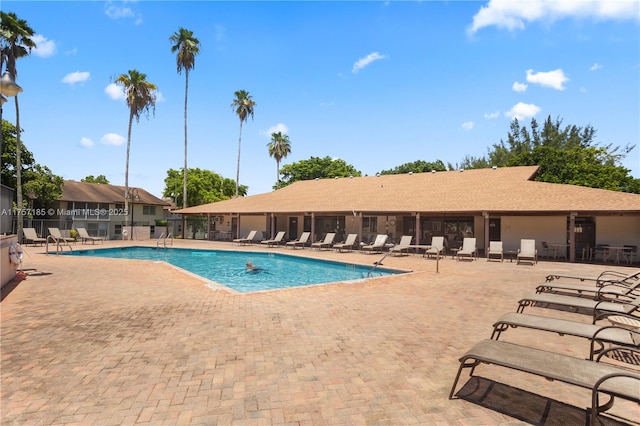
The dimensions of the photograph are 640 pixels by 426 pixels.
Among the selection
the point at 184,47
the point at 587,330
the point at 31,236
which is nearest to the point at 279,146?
the point at 184,47

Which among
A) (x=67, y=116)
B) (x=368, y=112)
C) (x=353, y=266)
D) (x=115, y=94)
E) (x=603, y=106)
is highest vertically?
(x=115, y=94)

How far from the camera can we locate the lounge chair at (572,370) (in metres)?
2.70

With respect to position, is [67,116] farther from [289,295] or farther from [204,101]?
[289,295]

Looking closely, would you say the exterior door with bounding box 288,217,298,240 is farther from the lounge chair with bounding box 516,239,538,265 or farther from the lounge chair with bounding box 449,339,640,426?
the lounge chair with bounding box 449,339,640,426

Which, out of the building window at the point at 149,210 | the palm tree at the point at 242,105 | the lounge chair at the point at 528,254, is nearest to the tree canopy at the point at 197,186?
the palm tree at the point at 242,105

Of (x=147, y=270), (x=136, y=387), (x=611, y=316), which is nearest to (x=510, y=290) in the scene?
(x=611, y=316)

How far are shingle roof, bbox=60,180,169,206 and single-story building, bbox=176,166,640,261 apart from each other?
10399 millimetres

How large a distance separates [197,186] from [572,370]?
51.4 meters

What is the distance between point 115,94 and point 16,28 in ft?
26.8

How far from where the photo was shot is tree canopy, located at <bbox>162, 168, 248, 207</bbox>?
164 feet

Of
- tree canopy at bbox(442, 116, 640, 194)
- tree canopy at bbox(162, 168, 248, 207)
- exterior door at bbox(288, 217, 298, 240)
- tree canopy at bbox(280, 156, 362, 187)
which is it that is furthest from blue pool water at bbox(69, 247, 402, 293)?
tree canopy at bbox(280, 156, 362, 187)

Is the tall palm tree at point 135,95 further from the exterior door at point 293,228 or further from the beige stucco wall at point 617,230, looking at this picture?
the beige stucco wall at point 617,230

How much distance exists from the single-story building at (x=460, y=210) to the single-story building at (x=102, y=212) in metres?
7.34

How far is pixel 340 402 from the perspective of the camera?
3.45 metres
